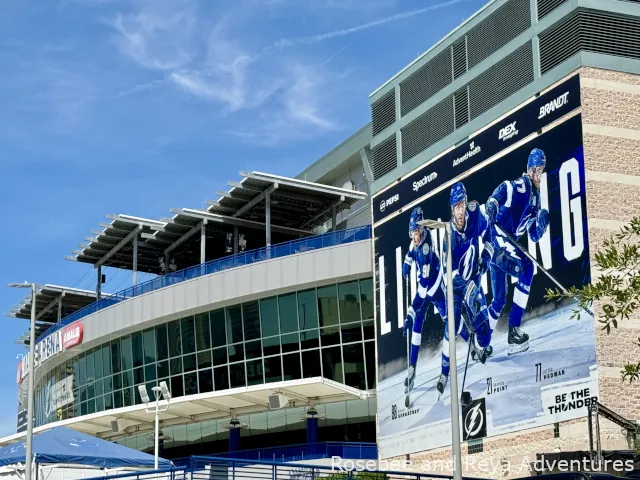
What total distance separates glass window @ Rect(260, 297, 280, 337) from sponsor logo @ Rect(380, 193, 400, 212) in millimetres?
8207

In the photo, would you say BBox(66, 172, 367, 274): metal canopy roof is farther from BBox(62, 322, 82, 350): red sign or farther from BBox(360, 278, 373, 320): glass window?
BBox(360, 278, 373, 320): glass window

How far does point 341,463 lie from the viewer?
47938 millimetres

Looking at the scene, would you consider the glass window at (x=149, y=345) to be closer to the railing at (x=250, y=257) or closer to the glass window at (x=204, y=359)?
the railing at (x=250, y=257)

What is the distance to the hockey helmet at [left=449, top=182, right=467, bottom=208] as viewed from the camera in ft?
139

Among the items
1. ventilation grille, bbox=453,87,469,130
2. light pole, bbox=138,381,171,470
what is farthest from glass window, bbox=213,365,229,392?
ventilation grille, bbox=453,87,469,130

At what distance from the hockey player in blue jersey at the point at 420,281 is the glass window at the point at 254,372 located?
1043 cm

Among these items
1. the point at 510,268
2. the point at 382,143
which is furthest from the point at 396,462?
the point at 382,143

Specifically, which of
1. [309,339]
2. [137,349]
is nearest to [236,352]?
[309,339]

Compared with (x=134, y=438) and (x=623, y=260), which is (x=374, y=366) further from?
(x=623, y=260)

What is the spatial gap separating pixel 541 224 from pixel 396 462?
501 inches

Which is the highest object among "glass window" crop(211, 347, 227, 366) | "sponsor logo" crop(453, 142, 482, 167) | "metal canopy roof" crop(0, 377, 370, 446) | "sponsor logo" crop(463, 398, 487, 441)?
"sponsor logo" crop(453, 142, 482, 167)

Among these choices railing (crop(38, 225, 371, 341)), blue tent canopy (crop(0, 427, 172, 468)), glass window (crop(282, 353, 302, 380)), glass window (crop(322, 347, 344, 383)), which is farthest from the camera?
glass window (crop(282, 353, 302, 380))

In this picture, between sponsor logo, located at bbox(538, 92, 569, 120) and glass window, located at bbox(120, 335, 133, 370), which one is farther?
glass window, located at bbox(120, 335, 133, 370)

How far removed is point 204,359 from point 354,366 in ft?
28.4
